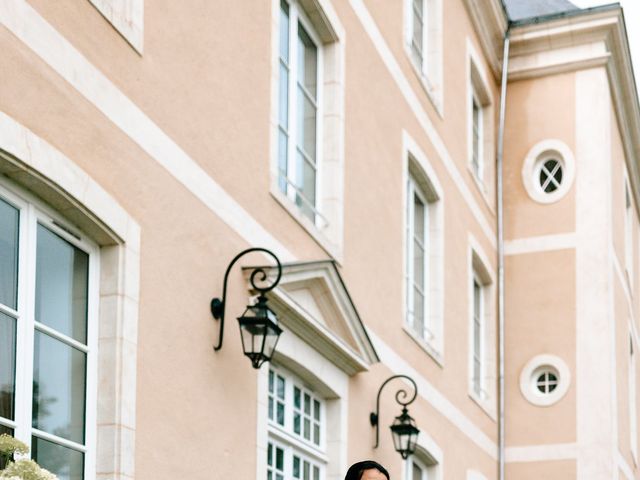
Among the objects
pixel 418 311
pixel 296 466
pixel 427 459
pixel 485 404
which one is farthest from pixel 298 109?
pixel 485 404

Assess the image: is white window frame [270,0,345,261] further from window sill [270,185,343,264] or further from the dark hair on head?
the dark hair on head

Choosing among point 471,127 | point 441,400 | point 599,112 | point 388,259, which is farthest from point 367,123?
point 599,112

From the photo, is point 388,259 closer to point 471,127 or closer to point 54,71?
point 471,127

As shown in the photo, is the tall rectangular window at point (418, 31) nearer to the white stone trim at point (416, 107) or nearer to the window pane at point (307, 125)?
the white stone trim at point (416, 107)

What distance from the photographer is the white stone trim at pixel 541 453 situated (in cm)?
1925

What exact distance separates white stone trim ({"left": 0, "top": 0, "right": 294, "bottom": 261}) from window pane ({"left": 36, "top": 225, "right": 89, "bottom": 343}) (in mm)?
787

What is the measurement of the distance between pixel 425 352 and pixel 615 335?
649cm

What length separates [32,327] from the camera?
7.05m

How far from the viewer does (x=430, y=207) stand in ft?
52.7

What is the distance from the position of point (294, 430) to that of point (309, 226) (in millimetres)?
1584

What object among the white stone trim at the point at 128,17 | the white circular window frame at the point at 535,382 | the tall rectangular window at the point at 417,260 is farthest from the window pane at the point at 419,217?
the white stone trim at the point at 128,17

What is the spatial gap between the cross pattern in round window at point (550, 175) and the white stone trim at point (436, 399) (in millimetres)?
4144

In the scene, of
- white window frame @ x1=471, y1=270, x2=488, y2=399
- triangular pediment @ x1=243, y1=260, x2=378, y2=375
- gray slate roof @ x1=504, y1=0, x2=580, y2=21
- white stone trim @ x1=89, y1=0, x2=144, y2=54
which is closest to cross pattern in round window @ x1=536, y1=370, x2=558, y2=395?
white window frame @ x1=471, y1=270, x2=488, y2=399

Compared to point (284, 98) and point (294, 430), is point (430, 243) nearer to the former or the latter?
point (284, 98)
